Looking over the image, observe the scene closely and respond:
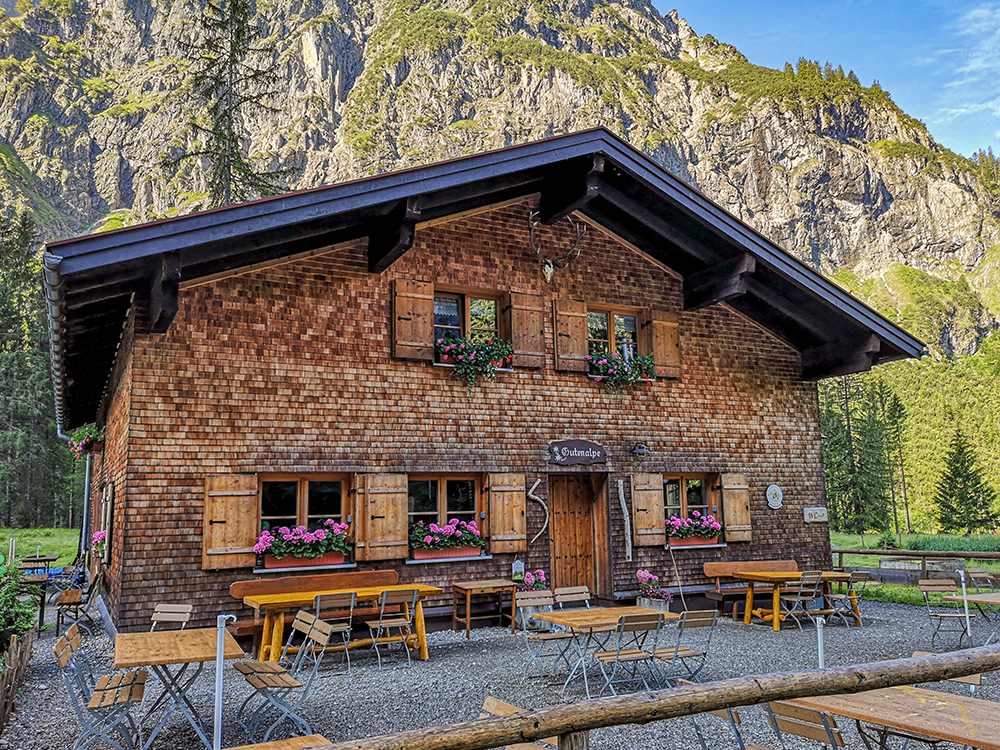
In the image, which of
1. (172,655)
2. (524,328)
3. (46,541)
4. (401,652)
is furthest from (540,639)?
(46,541)

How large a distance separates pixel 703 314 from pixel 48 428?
3309 cm

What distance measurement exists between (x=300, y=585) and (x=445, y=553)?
2.01 m

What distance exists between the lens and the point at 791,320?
13.4 meters

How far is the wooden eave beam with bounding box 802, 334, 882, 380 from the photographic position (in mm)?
12719

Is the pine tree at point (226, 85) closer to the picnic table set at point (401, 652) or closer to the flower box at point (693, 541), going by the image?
the picnic table set at point (401, 652)

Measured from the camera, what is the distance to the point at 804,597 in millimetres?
10602

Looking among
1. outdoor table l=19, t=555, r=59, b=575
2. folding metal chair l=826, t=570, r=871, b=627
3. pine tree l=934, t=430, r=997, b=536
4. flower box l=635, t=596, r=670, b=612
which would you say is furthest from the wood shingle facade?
pine tree l=934, t=430, r=997, b=536

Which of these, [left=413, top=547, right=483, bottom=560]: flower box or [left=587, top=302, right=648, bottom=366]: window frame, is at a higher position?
[left=587, top=302, right=648, bottom=366]: window frame

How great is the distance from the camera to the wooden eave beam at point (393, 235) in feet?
32.8

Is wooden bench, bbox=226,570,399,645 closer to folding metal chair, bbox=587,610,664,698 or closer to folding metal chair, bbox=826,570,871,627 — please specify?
folding metal chair, bbox=587,610,664,698

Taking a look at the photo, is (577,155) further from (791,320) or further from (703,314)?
(791,320)

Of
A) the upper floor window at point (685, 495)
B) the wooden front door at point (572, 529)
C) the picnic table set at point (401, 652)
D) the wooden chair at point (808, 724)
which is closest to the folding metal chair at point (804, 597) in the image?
the picnic table set at point (401, 652)

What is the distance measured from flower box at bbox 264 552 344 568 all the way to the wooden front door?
330 cm

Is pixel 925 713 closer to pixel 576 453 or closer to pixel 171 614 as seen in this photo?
pixel 171 614
